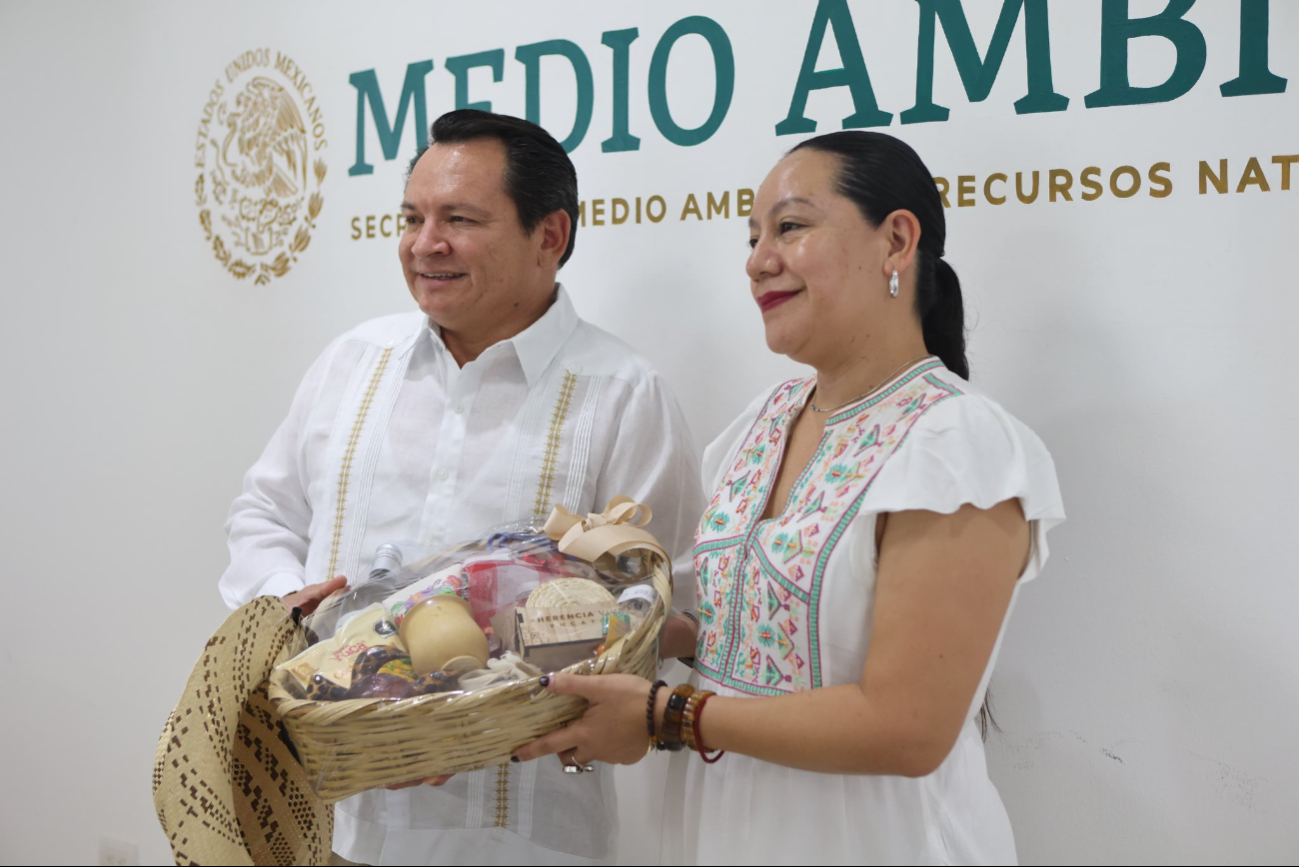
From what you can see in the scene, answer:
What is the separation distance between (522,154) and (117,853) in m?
2.37

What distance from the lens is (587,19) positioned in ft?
7.19

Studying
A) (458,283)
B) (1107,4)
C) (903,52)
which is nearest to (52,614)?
(458,283)

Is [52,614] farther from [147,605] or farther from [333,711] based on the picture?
[333,711]

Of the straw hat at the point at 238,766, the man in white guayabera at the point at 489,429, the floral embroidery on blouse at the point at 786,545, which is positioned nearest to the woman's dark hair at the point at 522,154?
the man in white guayabera at the point at 489,429

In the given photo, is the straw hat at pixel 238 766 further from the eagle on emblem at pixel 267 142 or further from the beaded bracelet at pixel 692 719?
the eagle on emblem at pixel 267 142

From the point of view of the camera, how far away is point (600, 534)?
1434 millimetres

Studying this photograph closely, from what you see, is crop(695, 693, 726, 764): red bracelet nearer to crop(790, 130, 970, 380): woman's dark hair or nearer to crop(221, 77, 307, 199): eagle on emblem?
crop(790, 130, 970, 380): woman's dark hair

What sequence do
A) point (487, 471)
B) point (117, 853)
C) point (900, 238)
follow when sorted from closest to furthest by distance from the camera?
point (900, 238) < point (487, 471) < point (117, 853)

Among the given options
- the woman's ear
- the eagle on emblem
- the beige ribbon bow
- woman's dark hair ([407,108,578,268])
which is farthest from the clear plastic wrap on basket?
the eagle on emblem

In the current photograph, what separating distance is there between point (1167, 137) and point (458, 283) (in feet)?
3.86

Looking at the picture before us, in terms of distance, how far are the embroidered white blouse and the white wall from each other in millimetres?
470

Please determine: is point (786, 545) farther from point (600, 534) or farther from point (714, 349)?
point (714, 349)

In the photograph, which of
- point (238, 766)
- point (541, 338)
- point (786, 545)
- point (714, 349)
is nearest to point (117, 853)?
point (238, 766)

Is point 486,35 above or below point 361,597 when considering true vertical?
above
